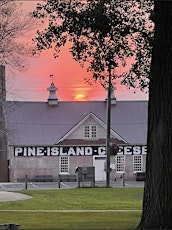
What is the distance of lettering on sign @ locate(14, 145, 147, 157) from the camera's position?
66.5m

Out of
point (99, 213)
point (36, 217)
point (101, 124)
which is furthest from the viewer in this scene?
point (101, 124)

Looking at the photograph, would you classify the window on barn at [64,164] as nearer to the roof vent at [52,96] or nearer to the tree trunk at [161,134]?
the roof vent at [52,96]

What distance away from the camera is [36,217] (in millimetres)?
20656

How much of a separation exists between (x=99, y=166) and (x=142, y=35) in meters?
52.0

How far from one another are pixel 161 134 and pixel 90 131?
179ft

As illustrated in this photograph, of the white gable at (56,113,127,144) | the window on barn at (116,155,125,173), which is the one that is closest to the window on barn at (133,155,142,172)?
the window on barn at (116,155,125,173)

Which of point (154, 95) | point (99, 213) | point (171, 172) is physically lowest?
point (99, 213)

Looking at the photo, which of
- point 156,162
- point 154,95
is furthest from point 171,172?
point 154,95

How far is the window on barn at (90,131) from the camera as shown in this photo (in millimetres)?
67500

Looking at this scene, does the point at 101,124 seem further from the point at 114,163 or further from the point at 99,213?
the point at 99,213

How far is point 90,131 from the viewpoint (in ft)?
221

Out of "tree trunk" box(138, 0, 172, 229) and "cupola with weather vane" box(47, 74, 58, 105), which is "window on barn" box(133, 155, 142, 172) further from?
"tree trunk" box(138, 0, 172, 229)

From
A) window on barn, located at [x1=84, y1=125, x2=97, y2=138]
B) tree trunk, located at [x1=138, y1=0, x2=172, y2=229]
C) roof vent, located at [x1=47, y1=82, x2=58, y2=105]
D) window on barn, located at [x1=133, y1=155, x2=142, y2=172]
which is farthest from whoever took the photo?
roof vent, located at [x1=47, y1=82, x2=58, y2=105]

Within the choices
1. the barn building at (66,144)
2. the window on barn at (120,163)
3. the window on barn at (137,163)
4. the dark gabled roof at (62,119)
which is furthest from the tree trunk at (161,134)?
the window on barn at (137,163)
